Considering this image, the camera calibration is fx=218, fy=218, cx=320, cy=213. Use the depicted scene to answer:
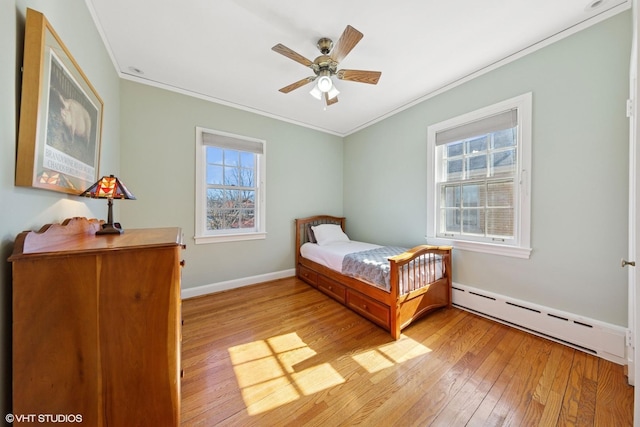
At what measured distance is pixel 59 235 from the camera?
38.6 inches

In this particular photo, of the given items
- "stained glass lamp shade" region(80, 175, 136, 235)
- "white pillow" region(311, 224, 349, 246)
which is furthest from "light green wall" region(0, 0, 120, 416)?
"white pillow" region(311, 224, 349, 246)

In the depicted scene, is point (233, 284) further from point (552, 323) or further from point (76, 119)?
point (552, 323)

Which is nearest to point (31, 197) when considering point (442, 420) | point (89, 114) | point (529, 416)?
point (89, 114)

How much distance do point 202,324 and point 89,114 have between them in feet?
6.32

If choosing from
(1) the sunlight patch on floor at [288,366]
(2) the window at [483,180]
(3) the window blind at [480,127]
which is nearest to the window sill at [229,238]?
(1) the sunlight patch on floor at [288,366]

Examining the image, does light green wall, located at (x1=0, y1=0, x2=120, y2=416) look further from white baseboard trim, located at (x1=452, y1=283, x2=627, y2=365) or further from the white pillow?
white baseboard trim, located at (x1=452, y1=283, x2=627, y2=365)

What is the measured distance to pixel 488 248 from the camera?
226 centimetres

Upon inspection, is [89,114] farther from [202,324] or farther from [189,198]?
[202,324]

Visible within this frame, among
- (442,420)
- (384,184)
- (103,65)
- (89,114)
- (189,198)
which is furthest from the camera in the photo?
(384,184)

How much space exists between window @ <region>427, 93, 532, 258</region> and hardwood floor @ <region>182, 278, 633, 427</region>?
88 cm

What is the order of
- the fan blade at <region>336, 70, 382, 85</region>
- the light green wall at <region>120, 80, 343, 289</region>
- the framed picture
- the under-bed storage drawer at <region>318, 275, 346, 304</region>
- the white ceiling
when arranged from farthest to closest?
the under-bed storage drawer at <region>318, 275, 346, 304</region> < the light green wall at <region>120, 80, 343, 289</region> < the fan blade at <region>336, 70, 382, 85</region> < the white ceiling < the framed picture

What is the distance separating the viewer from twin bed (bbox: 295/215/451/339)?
6.57ft

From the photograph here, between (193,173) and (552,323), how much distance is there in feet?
13.2

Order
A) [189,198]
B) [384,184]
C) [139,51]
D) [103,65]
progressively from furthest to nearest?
[384,184] < [189,198] < [139,51] < [103,65]
